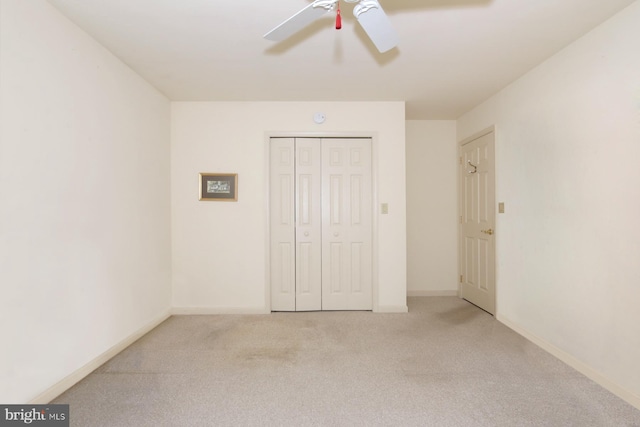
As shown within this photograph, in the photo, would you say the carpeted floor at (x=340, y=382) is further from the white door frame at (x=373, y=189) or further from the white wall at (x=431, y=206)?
the white wall at (x=431, y=206)

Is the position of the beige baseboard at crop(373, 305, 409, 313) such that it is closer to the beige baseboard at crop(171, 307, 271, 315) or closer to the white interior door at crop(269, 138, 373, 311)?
the white interior door at crop(269, 138, 373, 311)

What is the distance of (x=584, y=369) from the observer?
217 centimetres

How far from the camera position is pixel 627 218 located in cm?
191

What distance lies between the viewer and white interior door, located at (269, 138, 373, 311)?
3572mm

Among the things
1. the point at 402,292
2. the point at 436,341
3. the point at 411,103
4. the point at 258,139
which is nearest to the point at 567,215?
the point at 436,341

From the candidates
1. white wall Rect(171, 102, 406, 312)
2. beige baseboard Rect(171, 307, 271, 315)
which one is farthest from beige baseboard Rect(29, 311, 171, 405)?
white wall Rect(171, 102, 406, 312)

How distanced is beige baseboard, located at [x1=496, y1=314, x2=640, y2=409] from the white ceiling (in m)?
2.39

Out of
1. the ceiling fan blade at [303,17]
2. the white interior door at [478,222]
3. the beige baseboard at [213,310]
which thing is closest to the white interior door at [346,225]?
the beige baseboard at [213,310]

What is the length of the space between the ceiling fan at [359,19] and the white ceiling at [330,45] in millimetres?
387

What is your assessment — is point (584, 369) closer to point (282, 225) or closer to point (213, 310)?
point (282, 225)

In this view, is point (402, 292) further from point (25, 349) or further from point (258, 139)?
point (25, 349)

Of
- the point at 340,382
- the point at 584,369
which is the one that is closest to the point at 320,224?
the point at 340,382

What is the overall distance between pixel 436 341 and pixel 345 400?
123cm

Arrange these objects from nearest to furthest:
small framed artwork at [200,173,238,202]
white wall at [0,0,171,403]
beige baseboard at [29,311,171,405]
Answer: white wall at [0,0,171,403] → beige baseboard at [29,311,171,405] → small framed artwork at [200,173,238,202]
